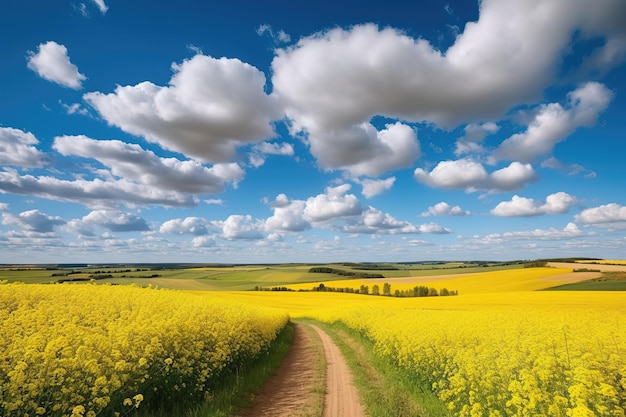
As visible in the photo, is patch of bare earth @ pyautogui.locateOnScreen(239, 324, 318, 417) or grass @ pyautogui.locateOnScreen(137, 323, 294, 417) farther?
patch of bare earth @ pyautogui.locateOnScreen(239, 324, 318, 417)

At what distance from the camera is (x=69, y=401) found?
508 cm

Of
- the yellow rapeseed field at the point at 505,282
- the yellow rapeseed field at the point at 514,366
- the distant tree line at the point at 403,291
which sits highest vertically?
the yellow rapeseed field at the point at 514,366

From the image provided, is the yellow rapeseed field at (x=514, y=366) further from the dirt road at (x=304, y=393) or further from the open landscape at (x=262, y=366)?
the dirt road at (x=304, y=393)

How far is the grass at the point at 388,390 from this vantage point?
791cm

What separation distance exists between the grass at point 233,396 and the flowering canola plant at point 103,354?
31cm

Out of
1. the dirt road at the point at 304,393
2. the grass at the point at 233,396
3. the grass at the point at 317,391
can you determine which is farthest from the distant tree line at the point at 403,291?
the grass at the point at 233,396

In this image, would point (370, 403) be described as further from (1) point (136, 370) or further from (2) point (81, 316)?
(2) point (81, 316)

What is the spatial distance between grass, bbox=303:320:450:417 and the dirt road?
0.32 meters

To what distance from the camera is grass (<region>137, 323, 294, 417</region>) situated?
23.5 feet

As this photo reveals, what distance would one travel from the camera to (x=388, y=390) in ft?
31.8

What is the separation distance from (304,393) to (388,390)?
2.33 meters

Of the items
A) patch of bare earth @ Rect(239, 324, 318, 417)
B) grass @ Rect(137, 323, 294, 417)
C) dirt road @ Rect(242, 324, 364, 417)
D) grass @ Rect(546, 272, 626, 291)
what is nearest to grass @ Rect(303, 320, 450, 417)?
dirt road @ Rect(242, 324, 364, 417)

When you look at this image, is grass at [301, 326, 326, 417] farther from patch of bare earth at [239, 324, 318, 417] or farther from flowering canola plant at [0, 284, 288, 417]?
flowering canola plant at [0, 284, 288, 417]

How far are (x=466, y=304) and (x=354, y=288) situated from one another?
38.3 meters
